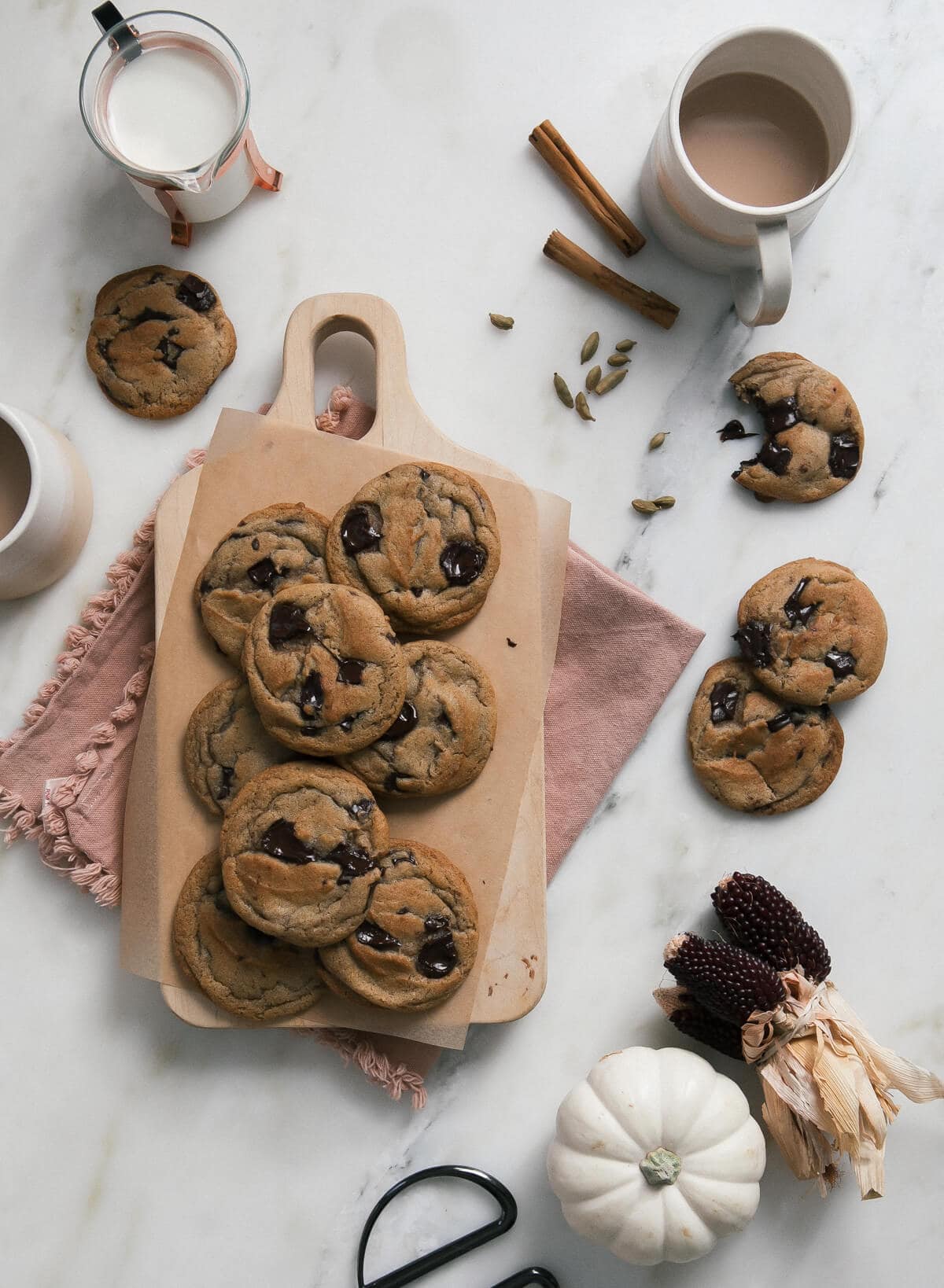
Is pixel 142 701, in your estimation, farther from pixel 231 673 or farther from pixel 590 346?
pixel 590 346

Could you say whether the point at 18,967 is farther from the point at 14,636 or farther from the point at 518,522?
the point at 518,522

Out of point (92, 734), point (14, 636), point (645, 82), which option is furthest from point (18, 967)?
point (645, 82)

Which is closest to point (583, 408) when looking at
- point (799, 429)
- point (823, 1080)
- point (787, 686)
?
point (799, 429)

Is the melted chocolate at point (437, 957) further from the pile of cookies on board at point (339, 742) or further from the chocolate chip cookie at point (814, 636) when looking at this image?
the chocolate chip cookie at point (814, 636)

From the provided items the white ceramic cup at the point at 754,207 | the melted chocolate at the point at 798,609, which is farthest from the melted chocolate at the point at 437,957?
the white ceramic cup at the point at 754,207

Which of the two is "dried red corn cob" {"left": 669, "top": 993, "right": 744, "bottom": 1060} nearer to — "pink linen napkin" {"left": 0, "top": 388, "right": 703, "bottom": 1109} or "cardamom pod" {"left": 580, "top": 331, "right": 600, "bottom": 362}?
"pink linen napkin" {"left": 0, "top": 388, "right": 703, "bottom": 1109}
